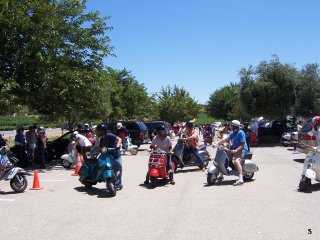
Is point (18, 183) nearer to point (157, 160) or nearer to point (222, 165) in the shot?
point (157, 160)

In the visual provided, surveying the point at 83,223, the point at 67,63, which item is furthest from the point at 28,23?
the point at 83,223

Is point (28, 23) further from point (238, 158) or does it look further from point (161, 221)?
point (161, 221)

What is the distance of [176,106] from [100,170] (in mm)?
64975

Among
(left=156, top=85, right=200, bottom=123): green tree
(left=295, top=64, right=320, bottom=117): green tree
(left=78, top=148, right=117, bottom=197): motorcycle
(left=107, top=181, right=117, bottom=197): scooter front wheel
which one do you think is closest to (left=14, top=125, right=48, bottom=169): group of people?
(left=78, top=148, right=117, bottom=197): motorcycle

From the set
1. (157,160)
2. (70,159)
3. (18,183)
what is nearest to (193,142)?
(157,160)

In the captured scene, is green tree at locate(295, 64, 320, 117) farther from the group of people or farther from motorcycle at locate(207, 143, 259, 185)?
motorcycle at locate(207, 143, 259, 185)

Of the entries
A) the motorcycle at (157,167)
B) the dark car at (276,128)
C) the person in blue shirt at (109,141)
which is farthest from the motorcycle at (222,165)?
the dark car at (276,128)

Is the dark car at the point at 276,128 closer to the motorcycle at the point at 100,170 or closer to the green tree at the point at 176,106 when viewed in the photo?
the motorcycle at the point at 100,170

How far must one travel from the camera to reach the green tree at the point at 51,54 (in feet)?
48.7

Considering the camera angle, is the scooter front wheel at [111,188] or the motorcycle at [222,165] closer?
the scooter front wheel at [111,188]

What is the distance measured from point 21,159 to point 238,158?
365 inches

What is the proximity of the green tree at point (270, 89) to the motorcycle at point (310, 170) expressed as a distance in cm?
2089

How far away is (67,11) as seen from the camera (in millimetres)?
17062

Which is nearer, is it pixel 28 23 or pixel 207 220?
pixel 207 220
